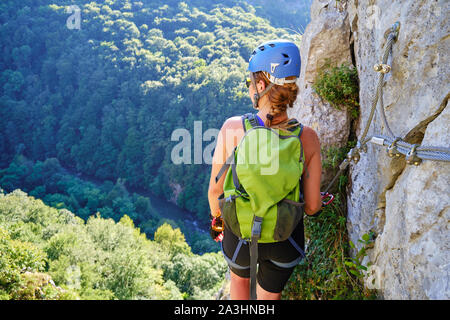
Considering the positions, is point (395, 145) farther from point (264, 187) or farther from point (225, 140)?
point (225, 140)

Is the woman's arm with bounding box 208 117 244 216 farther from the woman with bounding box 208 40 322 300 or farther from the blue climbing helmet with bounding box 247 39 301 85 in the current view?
the blue climbing helmet with bounding box 247 39 301 85

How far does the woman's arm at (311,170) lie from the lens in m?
1.90

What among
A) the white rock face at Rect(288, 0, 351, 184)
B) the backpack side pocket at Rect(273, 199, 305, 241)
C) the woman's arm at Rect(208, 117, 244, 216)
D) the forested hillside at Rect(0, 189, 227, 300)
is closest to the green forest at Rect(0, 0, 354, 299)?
the forested hillside at Rect(0, 189, 227, 300)

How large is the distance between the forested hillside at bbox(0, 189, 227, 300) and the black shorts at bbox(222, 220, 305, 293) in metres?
8.93

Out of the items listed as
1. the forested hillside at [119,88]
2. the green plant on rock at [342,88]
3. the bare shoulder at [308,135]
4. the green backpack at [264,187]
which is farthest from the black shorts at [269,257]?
the forested hillside at [119,88]

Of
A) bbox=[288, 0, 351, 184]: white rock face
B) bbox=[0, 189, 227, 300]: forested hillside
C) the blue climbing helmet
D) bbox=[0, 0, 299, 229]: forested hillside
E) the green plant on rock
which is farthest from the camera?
bbox=[0, 0, 299, 229]: forested hillside

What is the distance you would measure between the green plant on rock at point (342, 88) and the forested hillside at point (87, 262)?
30.5ft

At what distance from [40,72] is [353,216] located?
87.6 metres

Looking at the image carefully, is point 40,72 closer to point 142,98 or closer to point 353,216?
point 142,98

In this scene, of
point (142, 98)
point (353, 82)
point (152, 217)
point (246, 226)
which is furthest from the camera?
point (142, 98)

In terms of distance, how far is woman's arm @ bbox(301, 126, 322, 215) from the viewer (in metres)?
1.90

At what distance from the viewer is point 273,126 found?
1.90 meters
